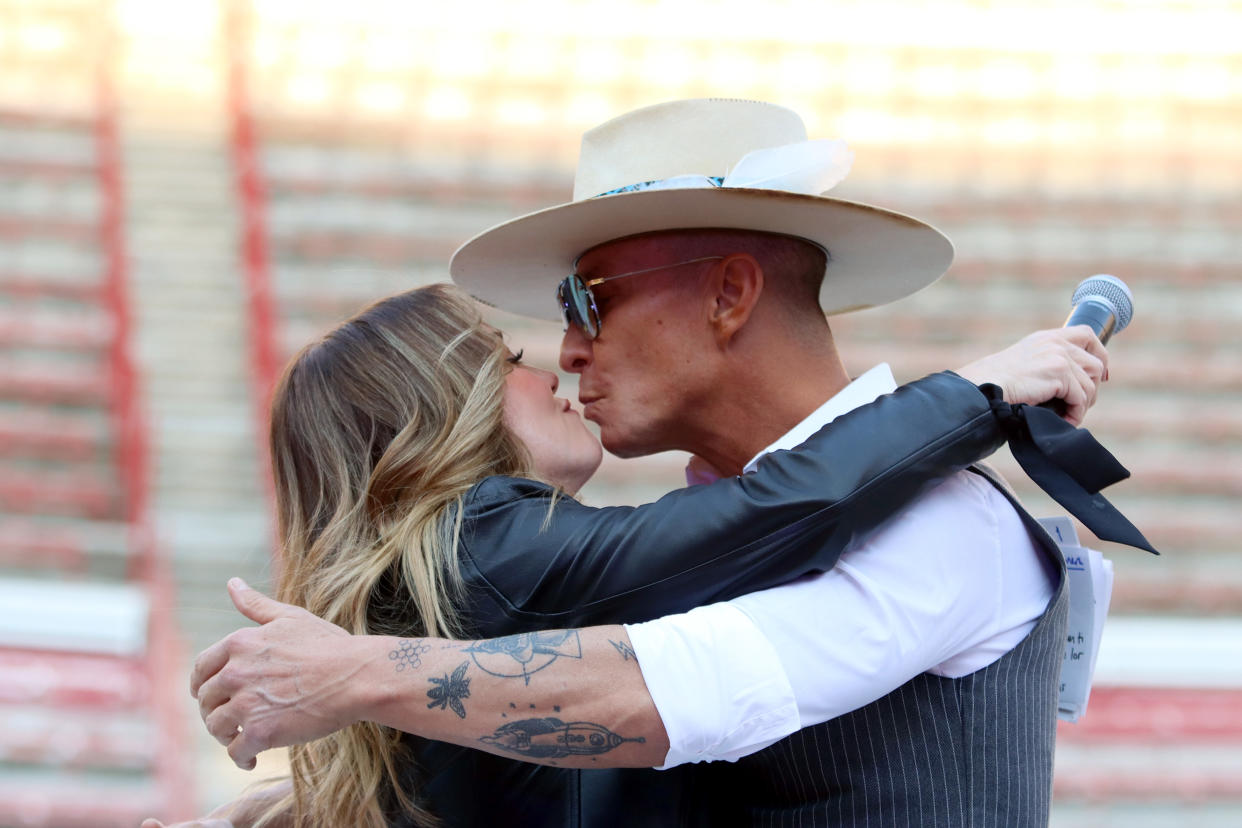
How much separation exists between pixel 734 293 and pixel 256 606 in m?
0.92

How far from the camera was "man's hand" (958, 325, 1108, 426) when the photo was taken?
1.56m

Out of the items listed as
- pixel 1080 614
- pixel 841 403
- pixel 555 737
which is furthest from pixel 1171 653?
pixel 555 737

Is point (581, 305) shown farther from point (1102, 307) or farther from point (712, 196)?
point (1102, 307)

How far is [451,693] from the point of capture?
1398 millimetres

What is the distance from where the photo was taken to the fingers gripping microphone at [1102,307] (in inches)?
69.4

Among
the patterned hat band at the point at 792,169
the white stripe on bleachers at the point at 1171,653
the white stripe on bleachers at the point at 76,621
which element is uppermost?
the patterned hat band at the point at 792,169

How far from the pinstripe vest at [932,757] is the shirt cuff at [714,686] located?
0.20m

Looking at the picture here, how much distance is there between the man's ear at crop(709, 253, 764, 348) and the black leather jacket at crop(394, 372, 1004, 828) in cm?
46

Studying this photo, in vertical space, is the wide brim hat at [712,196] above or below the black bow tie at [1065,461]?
above

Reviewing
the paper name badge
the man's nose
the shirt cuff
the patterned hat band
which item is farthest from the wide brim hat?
the shirt cuff

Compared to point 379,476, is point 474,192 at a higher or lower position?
lower

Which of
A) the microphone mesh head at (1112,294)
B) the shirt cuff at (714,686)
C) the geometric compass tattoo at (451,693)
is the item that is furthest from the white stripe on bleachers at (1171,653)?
the geometric compass tattoo at (451,693)

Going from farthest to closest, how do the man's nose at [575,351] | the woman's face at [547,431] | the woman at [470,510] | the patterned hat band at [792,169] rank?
the man's nose at [575,351] < the woman's face at [547,431] < the patterned hat band at [792,169] < the woman at [470,510]

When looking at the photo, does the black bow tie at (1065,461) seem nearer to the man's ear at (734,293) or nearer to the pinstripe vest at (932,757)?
the pinstripe vest at (932,757)
